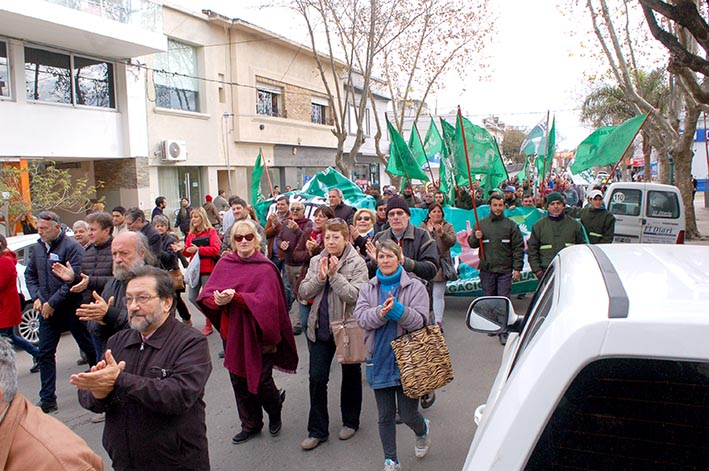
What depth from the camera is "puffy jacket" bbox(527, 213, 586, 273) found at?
23.5ft

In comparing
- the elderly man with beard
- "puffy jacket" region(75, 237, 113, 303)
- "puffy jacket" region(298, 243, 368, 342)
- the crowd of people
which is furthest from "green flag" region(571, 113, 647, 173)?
the elderly man with beard

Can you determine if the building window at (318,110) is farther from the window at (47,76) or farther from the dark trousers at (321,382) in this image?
the dark trousers at (321,382)

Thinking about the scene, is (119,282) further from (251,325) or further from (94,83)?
(94,83)

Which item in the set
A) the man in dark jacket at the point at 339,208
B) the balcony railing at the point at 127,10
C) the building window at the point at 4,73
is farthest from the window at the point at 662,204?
the building window at the point at 4,73

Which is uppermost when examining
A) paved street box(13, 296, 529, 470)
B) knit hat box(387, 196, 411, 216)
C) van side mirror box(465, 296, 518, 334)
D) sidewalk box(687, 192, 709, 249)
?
knit hat box(387, 196, 411, 216)

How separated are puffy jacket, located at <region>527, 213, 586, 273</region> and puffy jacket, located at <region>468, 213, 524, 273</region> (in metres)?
0.35

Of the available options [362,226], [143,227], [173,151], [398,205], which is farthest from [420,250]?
[173,151]

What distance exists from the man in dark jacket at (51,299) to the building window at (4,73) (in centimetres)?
1172

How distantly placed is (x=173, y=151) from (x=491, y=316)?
1816 centimetres

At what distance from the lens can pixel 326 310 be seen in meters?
4.36

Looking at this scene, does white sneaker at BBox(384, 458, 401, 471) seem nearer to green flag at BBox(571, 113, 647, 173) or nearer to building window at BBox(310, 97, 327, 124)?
green flag at BBox(571, 113, 647, 173)

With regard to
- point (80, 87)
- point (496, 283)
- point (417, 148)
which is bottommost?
point (496, 283)

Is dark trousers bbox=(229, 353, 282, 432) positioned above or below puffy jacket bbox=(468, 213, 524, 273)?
below

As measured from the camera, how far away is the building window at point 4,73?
14.7 m
